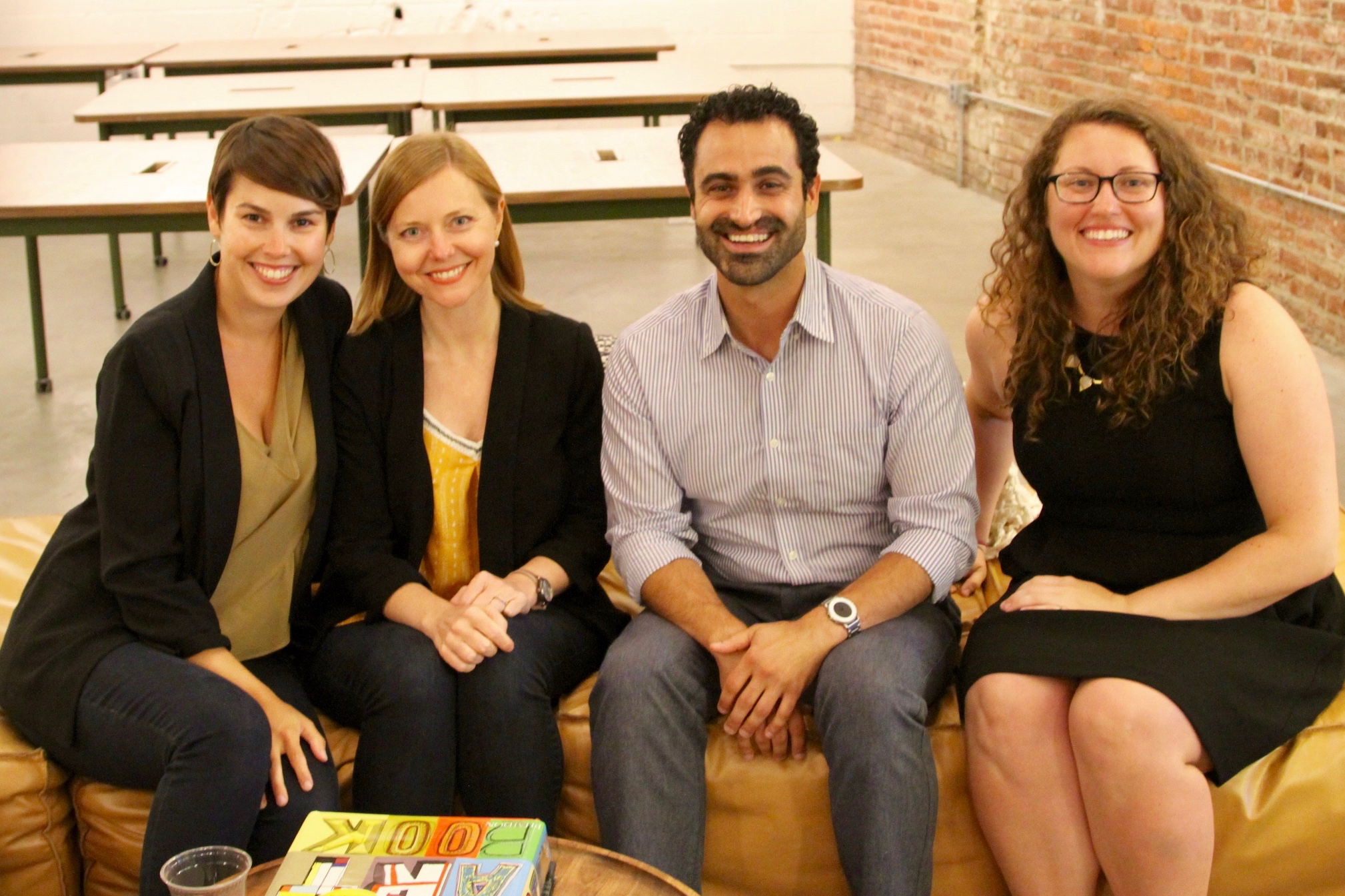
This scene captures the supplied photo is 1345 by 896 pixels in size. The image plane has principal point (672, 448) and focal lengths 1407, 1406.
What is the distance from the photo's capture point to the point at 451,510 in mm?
2133

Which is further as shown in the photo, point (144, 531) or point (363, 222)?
point (363, 222)

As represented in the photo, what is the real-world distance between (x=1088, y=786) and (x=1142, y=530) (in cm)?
40

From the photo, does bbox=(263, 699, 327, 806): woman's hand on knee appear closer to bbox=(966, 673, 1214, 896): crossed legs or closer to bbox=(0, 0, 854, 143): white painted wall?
bbox=(966, 673, 1214, 896): crossed legs

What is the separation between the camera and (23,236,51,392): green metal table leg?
14.4 ft

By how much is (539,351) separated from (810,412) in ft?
1.38

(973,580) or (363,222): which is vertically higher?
(363,222)

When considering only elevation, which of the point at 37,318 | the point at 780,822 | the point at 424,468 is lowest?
the point at 780,822

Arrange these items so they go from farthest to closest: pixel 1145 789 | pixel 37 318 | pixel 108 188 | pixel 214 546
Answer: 1. pixel 37 318
2. pixel 108 188
3. pixel 214 546
4. pixel 1145 789

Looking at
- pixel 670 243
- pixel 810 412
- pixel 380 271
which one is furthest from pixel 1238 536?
pixel 670 243

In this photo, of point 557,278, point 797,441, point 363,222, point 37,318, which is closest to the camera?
point 797,441

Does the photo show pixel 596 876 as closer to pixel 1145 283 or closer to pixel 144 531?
pixel 144 531

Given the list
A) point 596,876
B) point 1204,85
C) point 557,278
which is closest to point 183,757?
point 596,876

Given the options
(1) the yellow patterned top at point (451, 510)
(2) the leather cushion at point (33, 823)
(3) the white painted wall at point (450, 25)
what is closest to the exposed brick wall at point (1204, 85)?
(3) the white painted wall at point (450, 25)

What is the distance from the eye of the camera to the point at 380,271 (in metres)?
2.12
